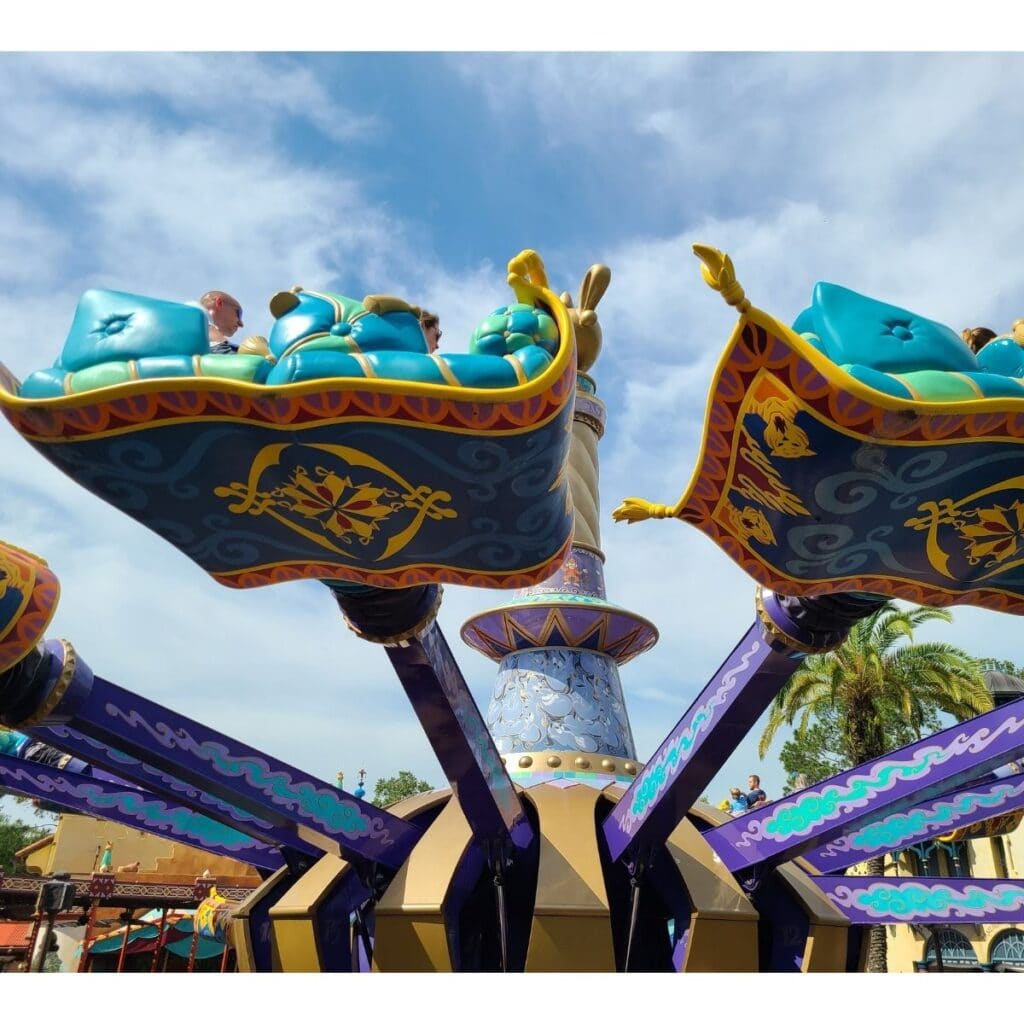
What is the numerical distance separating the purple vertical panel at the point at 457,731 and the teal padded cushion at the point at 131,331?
68.4 inches

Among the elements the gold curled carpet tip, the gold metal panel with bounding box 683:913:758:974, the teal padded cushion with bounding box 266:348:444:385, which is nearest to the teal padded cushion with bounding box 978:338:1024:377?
the gold curled carpet tip

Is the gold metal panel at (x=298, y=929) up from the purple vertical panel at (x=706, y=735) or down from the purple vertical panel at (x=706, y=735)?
down

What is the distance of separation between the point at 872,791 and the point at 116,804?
473 centimetres

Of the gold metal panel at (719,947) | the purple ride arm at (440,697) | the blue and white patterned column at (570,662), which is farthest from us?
the blue and white patterned column at (570,662)

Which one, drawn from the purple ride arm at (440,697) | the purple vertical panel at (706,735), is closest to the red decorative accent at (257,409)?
the purple ride arm at (440,697)

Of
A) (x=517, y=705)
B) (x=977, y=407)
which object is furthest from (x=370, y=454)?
(x=517, y=705)

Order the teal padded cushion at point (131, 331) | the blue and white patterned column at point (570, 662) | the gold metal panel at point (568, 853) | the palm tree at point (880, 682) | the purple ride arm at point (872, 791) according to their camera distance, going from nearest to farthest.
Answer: the teal padded cushion at point (131, 331) → the purple ride arm at point (872, 791) → the gold metal panel at point (568, 853) → the blue and white patterned column at point (570, 662) → the palm tree at point (880, 682)

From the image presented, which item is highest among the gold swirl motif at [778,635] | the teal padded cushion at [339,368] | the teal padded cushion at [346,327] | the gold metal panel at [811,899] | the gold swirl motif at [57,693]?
the teal padded cushion at [346,327]

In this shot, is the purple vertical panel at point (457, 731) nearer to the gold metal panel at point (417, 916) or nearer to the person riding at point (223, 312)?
the gold metal panel at point (417, 916)

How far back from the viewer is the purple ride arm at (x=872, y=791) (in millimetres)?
4680

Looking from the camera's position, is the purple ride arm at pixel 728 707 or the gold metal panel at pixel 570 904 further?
the gold metal panel at pixel 570 904

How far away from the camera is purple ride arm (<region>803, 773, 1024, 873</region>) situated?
5.95 m

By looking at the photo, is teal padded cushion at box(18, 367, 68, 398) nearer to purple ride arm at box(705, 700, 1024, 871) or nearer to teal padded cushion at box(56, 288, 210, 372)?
teal padded cushion at box(56, 288, 210, 372)

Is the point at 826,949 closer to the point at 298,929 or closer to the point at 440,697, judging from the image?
the point at 440,697
